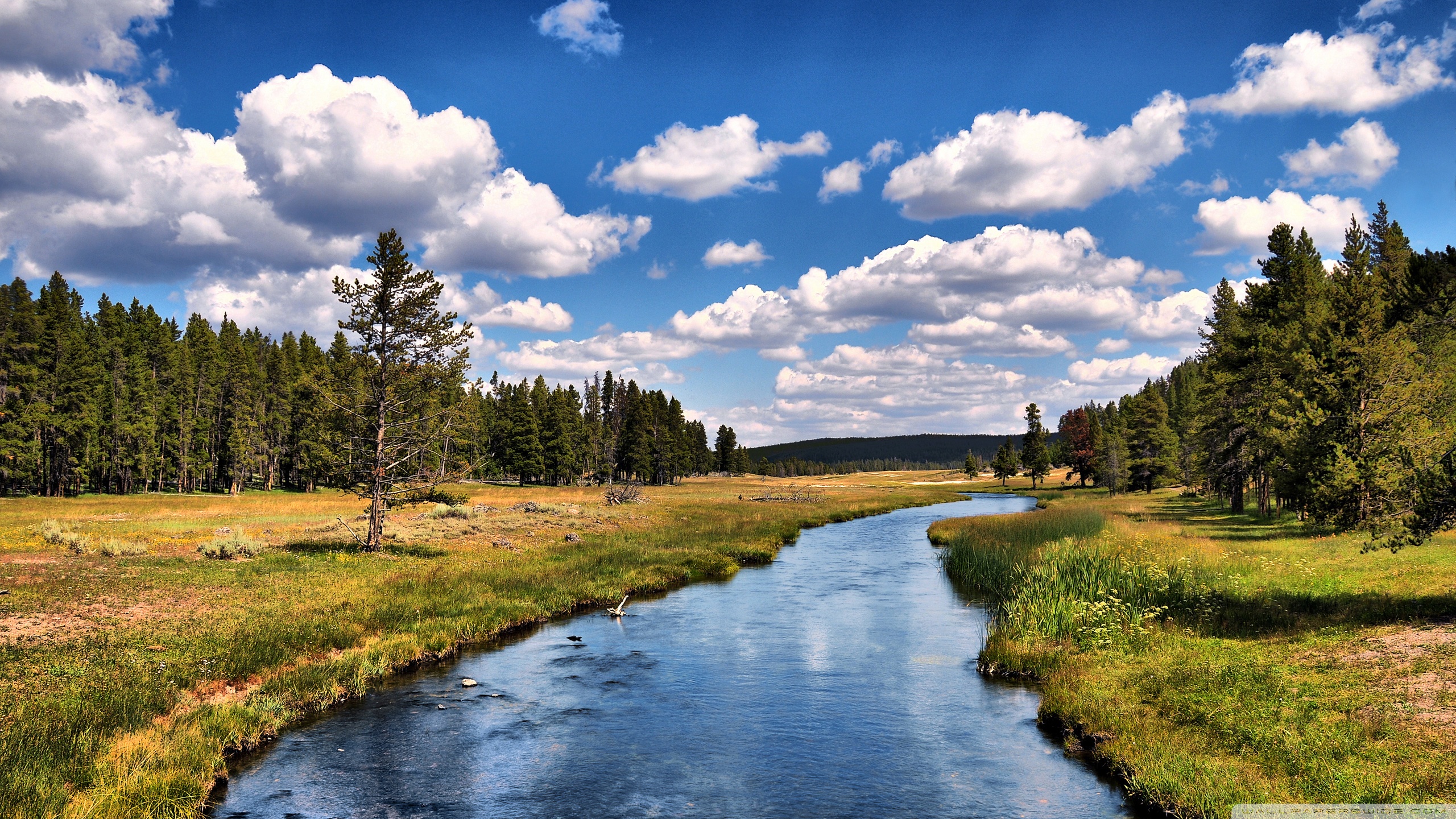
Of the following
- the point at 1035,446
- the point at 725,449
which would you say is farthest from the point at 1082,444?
the point at 725,449

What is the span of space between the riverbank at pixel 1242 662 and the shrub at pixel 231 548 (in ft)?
96.0

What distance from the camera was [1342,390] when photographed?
3123 cm

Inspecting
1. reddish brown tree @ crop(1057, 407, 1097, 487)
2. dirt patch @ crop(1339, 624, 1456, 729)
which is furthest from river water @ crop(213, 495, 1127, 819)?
reddish brown tree @ crop(1057, 407, 1097, 487)

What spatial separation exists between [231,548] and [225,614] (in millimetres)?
12041

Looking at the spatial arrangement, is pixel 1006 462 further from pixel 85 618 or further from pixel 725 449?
pixel 85 618

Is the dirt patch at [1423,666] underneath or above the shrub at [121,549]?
underneath

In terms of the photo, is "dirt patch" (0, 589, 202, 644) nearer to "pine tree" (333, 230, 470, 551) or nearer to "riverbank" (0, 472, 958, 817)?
"riverbank" (0, 472, 958, 817)

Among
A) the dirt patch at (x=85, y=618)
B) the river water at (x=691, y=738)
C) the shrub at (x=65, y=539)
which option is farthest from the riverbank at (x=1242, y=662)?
the shrub at (x=65, y=539)

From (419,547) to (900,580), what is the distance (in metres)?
23.2

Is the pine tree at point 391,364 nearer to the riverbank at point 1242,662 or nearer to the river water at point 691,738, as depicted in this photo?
the river water at point 691,738

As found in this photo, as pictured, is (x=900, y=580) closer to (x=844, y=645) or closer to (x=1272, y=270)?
(x=844, y=645)

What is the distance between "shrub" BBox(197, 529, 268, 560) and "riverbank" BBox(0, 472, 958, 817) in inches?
18.0

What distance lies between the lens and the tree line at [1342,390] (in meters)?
19.9

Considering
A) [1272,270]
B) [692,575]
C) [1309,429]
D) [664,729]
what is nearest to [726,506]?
[692,575]
